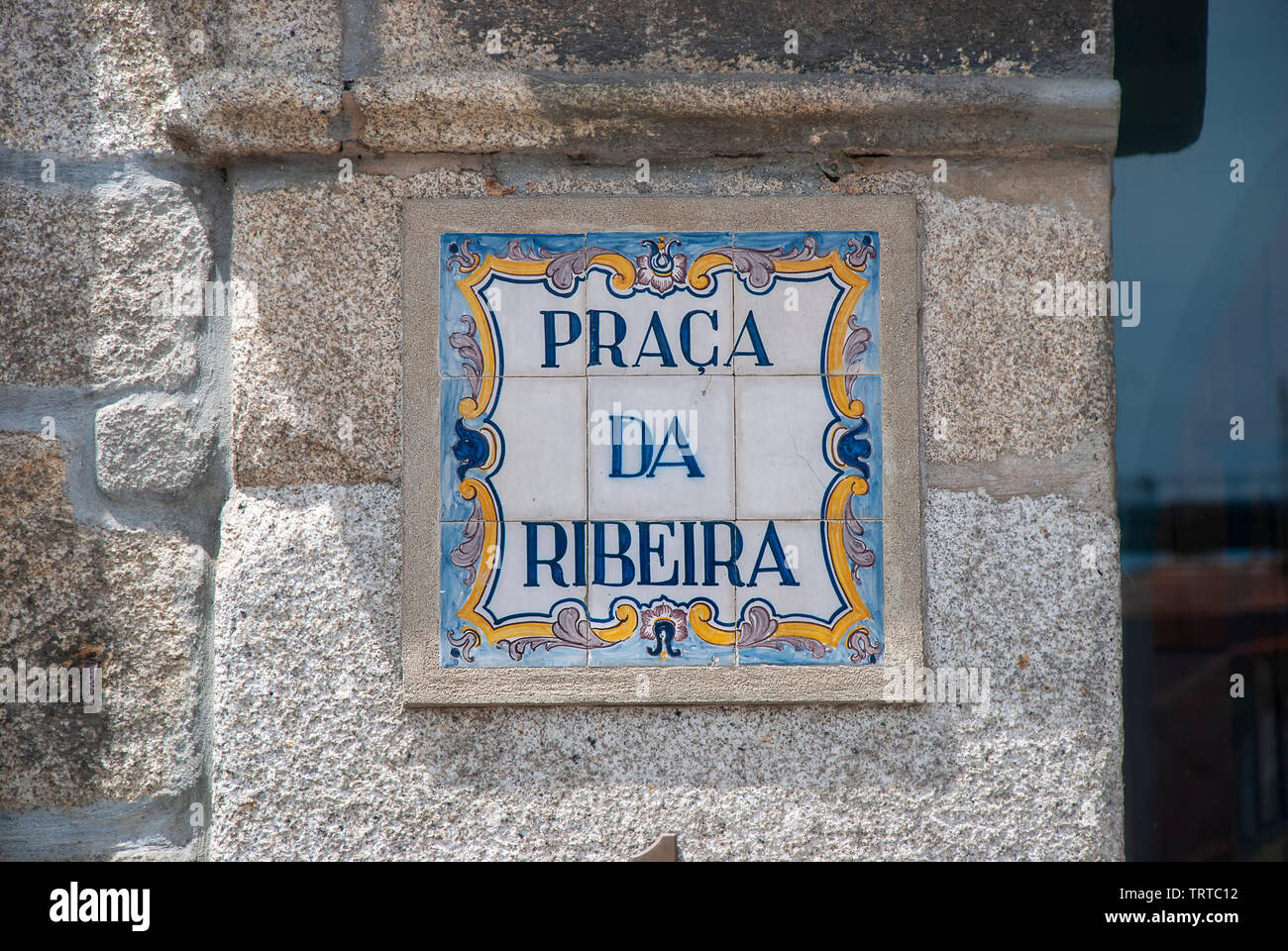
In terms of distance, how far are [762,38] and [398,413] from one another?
1009 mm

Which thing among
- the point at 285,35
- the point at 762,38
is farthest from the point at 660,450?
the point at 285,35

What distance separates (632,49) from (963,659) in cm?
133

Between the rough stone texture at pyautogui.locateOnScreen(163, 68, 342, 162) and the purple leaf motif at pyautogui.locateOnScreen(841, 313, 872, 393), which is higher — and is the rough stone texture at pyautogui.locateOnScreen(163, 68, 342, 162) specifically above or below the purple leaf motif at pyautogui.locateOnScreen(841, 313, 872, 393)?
above

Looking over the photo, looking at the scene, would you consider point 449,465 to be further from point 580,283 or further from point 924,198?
point 924,198

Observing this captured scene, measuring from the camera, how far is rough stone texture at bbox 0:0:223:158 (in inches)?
67.6

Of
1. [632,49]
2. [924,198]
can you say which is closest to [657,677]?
[924,198]

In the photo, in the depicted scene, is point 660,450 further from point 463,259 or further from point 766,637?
point 463,259

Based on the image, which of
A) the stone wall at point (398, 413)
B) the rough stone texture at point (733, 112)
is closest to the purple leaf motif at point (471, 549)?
the stone wall at point (398, 413)

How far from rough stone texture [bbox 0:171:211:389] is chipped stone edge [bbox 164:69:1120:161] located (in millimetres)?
194

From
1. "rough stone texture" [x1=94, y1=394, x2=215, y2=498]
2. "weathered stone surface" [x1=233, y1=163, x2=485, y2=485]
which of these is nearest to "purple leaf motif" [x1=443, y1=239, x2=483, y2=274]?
"weathered stone surface" [x1=233, y1=163, x2=485, y2=485]

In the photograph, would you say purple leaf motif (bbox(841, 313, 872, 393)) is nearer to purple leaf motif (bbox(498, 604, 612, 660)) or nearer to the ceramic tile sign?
the ceramic tile sign

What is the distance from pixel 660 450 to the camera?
1722mm

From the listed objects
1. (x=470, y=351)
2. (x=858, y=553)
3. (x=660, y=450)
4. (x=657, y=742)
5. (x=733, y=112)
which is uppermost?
(x=733, y=112)

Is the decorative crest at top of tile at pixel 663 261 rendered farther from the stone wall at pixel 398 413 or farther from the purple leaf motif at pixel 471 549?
the purple leaf motif at pixel 471 549
